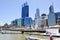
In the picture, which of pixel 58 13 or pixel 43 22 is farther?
pixel 58 13

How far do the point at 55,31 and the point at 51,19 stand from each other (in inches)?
4487

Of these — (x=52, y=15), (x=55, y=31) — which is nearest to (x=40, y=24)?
(x=52, y=15)

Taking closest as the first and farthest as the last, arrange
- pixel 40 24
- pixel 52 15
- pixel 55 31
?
pixel 55 31 < pixel 40 24 < pixel 52 15

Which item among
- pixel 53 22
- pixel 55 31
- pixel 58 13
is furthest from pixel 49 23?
pixel 55 31

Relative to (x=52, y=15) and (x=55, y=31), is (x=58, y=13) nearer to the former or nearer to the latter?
(x=52, y=15)

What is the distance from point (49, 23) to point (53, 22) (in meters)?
4.32

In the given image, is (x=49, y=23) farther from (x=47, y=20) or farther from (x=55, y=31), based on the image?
(x=55, y=31)

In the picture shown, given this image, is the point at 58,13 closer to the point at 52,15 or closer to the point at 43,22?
the point at 52,15

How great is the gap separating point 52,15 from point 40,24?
71.9 ft

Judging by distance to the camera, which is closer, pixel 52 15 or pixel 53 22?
pixel 53 22

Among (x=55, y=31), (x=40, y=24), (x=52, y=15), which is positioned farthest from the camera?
(x=52, y=15)

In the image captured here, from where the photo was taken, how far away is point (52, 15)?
19162cm

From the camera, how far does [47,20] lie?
188750 mm

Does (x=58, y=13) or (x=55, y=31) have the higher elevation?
(x=58, y=13)
